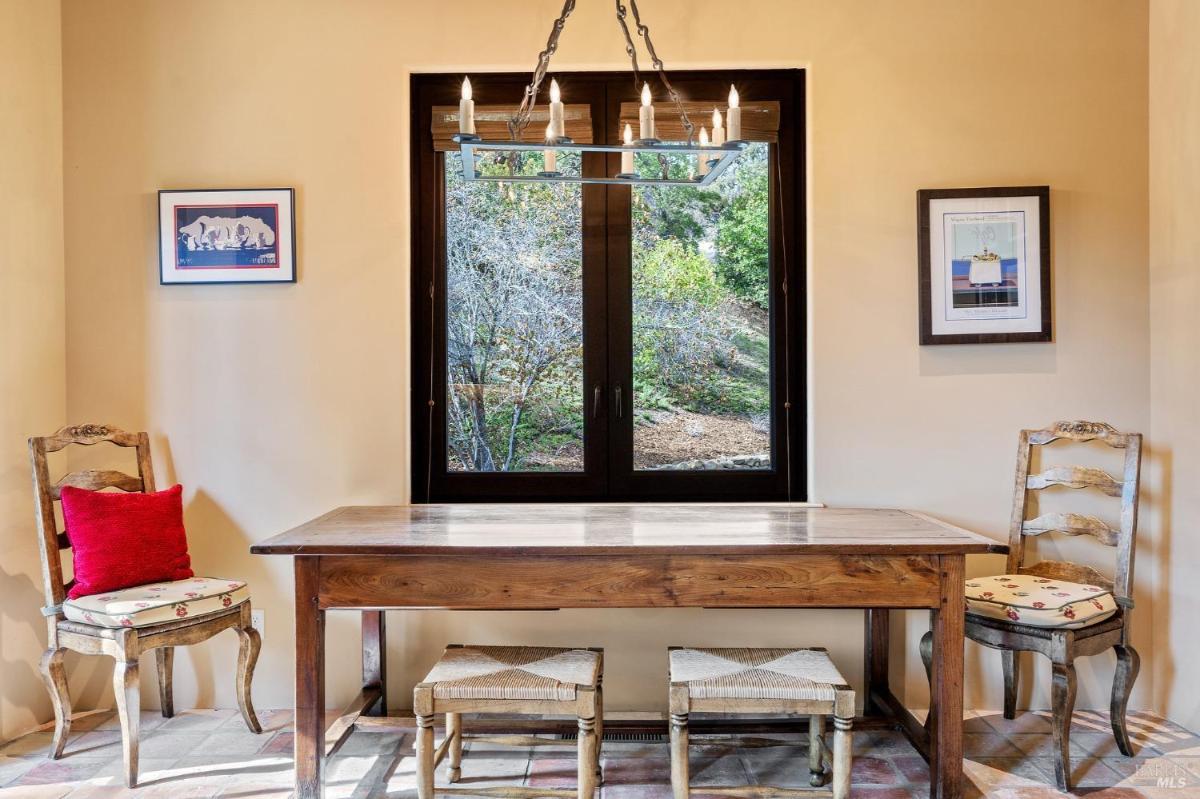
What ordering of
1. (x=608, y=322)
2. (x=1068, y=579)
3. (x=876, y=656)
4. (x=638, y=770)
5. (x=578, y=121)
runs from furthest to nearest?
(x=608, y=322) < (x=578, y=121) < (x=876, y=656) < (x=1068, y=579) < (x=638, y=770)

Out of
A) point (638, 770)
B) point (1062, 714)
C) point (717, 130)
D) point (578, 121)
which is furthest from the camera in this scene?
point (578, 121)

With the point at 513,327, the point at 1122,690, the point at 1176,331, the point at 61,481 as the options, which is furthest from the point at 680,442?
the point at 61,481

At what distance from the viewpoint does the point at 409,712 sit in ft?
9.55

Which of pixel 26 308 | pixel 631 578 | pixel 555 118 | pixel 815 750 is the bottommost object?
→ pixel 815 750

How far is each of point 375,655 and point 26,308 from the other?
5.60 feet

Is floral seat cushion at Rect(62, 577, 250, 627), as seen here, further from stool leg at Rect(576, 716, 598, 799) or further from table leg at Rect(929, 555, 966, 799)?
table leg at Rect(929, 555, 966, 799)

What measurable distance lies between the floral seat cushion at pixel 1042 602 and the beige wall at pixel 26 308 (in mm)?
3134

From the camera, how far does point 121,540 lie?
261cm

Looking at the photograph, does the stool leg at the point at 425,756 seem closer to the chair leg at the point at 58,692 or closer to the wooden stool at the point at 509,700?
the wooden stool at the point at 509,700

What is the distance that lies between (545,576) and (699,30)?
2.04 metres

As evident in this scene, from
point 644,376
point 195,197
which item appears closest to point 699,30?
point 644,376

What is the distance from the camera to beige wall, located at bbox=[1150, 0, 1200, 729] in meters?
2.71

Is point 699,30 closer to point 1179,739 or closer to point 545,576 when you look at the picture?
point 545,576

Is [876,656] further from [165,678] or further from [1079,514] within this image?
[165,678]
